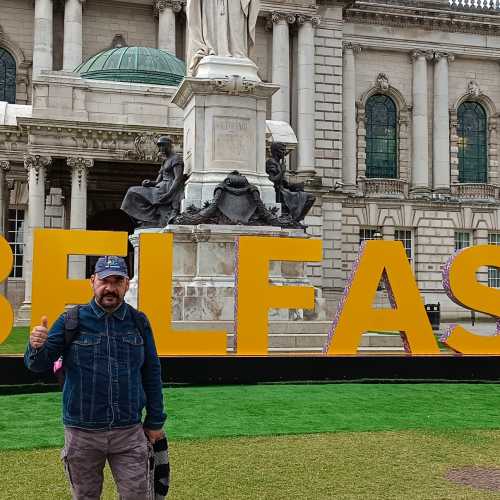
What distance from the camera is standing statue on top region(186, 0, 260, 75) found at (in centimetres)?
1847

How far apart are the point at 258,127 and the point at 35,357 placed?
43.8 ft

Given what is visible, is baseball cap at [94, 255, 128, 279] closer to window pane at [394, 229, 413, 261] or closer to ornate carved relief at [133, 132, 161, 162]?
ornate carved relief at [133, 132, 161, 162]

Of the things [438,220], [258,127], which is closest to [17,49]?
[438,220]

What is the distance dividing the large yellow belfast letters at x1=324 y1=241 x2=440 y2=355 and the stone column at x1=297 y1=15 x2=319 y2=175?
1300 inches

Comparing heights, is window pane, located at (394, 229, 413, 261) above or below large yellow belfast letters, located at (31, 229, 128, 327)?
above

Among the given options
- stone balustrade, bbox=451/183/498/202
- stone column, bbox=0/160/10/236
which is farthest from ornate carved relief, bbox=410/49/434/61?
stone column, bbox=0/160/10/236

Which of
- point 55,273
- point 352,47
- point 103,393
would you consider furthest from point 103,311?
point 352,47

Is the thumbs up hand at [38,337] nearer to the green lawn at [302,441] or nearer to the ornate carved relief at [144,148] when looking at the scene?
the green lawn at [302,441]

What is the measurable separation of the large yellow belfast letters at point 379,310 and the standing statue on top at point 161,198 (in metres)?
5.85

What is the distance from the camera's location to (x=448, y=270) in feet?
43.2

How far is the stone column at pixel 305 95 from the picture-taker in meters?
46.2

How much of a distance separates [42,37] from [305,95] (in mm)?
15111

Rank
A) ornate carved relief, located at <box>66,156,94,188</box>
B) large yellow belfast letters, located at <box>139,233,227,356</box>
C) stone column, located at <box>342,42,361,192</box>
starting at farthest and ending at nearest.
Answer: stone column, located at <box>342,42,361,192</box>, ornate carved relief, located at <box>66,156,94,188</box>, large yellow belfast letters, located at <box>139,233,227,356</box>

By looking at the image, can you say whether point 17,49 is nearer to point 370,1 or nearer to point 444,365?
point 370,1
